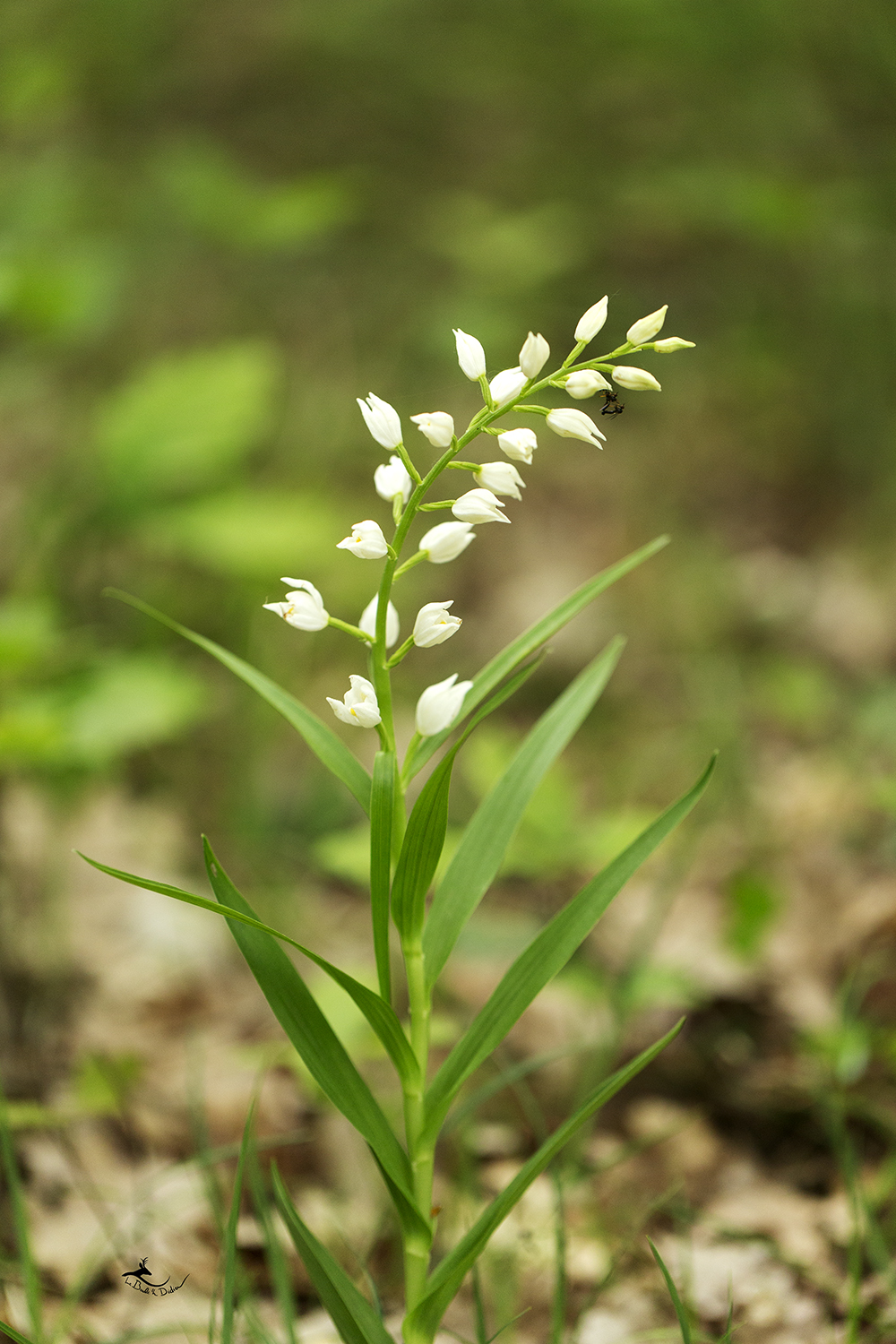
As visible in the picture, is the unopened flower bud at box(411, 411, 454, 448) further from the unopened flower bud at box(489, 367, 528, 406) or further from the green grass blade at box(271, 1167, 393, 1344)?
the green grass blade at box(271, 1167, 393, 1344)

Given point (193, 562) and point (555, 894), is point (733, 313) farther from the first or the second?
point (555, 894)

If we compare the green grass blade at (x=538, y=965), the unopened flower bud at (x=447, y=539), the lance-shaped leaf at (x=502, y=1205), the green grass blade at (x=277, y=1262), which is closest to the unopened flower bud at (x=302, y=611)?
the unopened flower bud at (x=447, y=539)

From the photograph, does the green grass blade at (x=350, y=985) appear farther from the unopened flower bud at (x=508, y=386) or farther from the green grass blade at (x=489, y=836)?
the unopened flower bud at (x=508, y=386)

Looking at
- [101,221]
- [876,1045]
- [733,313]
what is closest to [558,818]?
[876,1045]

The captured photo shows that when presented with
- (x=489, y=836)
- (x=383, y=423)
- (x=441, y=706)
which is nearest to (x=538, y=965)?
(x=489, y=836)

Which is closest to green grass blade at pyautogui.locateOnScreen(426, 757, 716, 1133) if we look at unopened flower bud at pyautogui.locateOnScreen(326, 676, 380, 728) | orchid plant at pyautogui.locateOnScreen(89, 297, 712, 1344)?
orchid plant at pyautogui.locateOnScreen(89, 297, 712, 1344)

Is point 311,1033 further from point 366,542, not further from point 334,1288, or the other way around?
point 366,542

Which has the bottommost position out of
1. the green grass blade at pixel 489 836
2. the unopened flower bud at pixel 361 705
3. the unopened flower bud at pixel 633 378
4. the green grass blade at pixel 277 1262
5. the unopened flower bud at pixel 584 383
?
the green grass blade at pixel 277 1262
